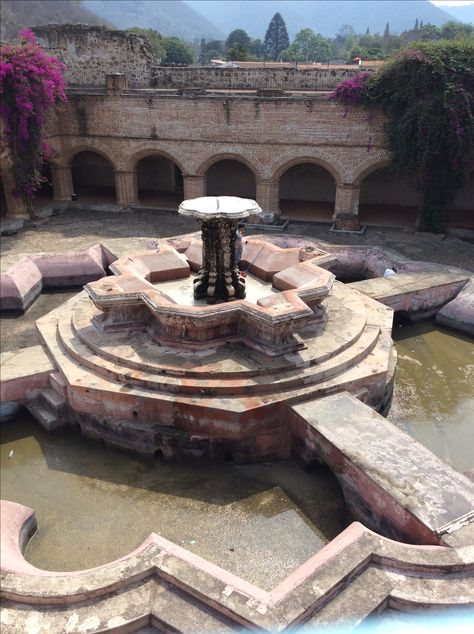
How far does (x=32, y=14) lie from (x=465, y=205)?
293 feet

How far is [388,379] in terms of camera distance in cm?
838

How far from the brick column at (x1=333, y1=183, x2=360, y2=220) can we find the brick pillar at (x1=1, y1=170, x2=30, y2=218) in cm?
975

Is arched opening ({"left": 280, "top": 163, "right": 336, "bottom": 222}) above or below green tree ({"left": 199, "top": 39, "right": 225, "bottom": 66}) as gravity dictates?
below

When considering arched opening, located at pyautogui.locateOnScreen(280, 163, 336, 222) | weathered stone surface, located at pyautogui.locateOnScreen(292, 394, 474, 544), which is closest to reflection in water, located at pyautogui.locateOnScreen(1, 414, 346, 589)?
weathered stone surface, located at pyautogui.locateOnScreen(292, 394, 474, 544)

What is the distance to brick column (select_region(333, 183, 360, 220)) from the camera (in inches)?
645

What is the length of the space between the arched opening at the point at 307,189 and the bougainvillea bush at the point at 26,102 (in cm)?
817

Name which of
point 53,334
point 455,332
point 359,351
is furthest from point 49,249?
point 455,332

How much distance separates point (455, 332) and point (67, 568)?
8.62m

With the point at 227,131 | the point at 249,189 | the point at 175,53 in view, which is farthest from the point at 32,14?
the point at 227,131

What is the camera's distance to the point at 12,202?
1667 centimetres

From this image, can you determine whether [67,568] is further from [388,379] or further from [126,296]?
[388,379]

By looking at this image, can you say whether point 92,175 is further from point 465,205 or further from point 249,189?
point 465,205

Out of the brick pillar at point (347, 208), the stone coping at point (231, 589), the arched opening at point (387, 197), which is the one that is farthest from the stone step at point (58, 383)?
the arched opening at point (387, 197)

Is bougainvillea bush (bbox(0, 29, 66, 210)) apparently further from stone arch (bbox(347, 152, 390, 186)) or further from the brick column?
stone arch (bbox(347, 152, 390, 186))
